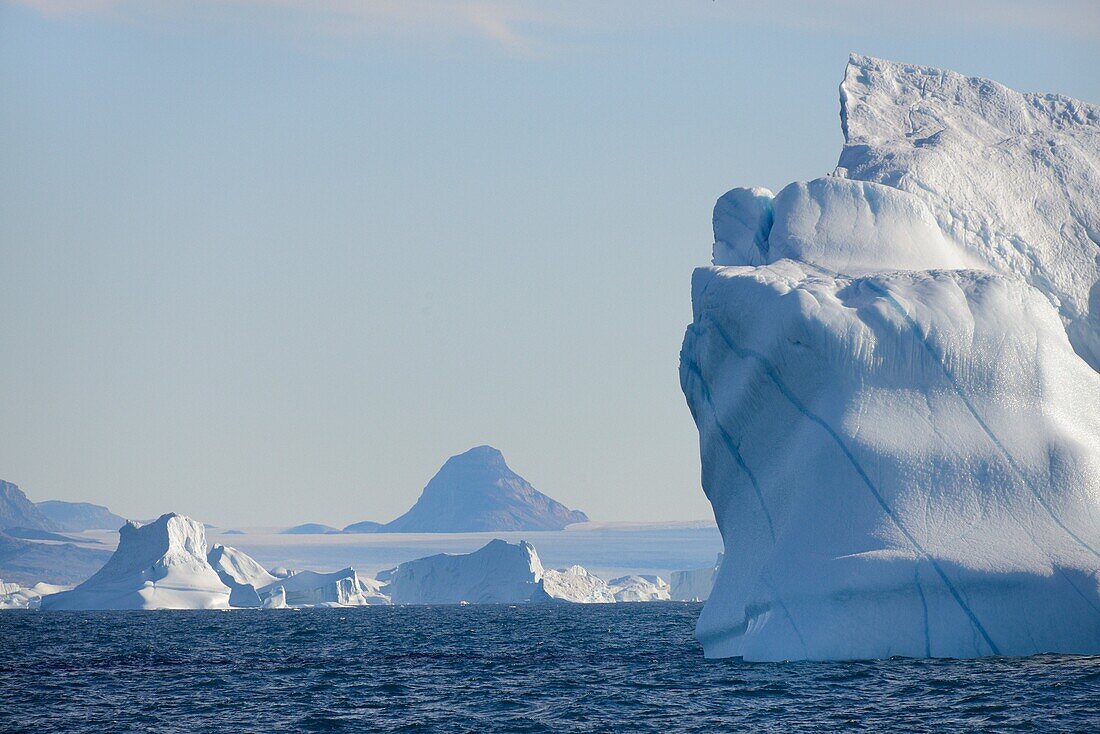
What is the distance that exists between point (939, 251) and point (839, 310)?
431 centimetres

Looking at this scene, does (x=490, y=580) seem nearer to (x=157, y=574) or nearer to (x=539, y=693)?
(x=157, y=574)

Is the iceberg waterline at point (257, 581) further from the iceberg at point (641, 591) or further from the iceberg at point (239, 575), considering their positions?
the iceberg at point (641, 591)

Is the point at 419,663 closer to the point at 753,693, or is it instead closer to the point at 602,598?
the point at 753,693

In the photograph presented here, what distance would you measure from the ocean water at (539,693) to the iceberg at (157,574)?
163 ft

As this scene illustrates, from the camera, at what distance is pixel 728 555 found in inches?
1053

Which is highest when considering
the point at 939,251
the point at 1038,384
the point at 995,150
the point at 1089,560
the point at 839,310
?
the point at 995,150

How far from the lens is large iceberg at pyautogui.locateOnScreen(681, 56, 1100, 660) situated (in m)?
21.8

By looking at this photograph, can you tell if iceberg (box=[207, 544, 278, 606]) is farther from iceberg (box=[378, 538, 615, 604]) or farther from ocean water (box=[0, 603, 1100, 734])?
ocean water (box=[0, 603, 1100, 734])

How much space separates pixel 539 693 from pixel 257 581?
275ft

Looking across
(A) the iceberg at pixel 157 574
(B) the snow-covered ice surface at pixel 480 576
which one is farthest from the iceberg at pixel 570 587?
(A) the iceberg at pixel 157 574

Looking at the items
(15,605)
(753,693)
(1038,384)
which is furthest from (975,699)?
(15,605)

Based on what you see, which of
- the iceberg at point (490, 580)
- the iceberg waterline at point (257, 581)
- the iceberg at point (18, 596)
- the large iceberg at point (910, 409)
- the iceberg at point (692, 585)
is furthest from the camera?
the iceberg at point (18, 596)

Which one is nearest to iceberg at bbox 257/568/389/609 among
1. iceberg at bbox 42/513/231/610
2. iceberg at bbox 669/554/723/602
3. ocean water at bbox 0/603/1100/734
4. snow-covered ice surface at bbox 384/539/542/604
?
snow-covered ice surface at bbox 384/539/542/604

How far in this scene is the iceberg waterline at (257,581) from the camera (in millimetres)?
84188
